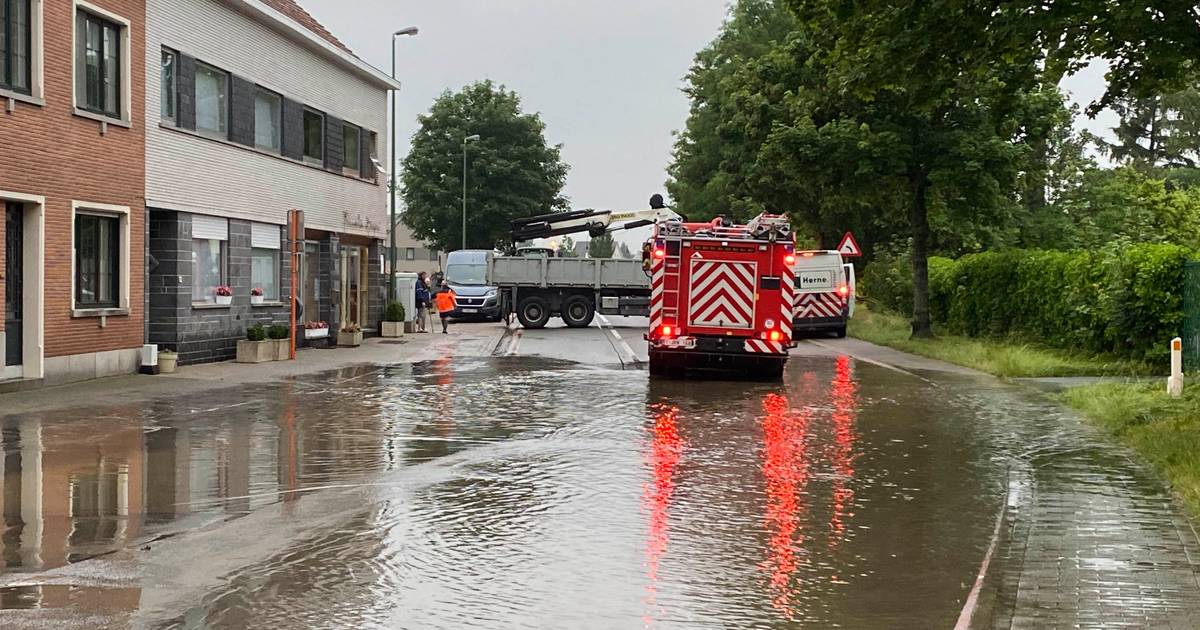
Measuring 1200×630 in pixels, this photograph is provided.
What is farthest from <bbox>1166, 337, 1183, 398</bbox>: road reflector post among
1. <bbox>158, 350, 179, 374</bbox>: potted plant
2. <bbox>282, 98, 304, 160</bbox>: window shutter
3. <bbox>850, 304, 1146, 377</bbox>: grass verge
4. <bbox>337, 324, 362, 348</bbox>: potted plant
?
<bbox>337, 324, 362, 348</bbox>: potted plant

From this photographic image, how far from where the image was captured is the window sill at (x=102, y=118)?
18.7 metres

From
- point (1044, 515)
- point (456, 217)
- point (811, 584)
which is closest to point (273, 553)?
point (811, 584)

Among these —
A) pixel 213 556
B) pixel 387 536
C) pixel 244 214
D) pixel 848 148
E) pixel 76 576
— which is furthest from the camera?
pixel 848 148

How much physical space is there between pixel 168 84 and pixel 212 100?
1.98 m

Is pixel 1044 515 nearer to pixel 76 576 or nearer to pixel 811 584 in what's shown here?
pixel 811 584

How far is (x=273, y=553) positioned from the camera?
753 cm

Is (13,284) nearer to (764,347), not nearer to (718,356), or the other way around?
(718,356)

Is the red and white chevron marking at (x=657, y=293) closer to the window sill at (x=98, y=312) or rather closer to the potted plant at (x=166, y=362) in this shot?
the potted plant at (x=166, y=362)

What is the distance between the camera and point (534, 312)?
133 ft

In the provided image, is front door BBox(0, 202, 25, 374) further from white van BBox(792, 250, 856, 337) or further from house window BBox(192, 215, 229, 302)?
white van BBox(792, 250, 856, 337)

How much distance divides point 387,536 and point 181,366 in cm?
1500

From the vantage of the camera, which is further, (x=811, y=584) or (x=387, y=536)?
(x=387, y=536)

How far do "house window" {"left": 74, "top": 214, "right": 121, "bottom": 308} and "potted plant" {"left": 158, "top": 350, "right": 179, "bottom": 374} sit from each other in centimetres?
110

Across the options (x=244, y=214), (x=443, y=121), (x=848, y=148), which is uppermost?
(x=443, y=121)
